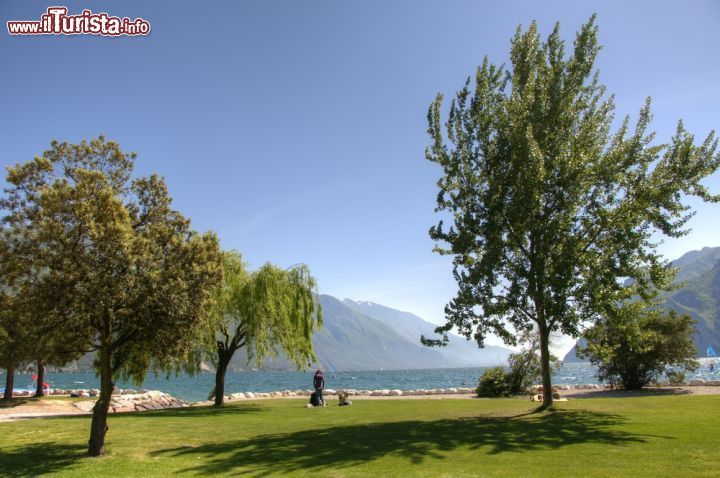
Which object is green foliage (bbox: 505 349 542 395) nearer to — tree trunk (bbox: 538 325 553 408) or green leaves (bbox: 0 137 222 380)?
tree trunk (bbox: 538 325 553 408)

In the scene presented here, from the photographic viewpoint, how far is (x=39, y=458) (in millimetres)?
13516

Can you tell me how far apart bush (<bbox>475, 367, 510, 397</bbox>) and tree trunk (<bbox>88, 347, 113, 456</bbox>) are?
25534mm

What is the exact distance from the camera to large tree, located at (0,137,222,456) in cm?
1295

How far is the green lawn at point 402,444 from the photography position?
1096 cm

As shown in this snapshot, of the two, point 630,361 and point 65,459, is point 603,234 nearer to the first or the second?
point 630,361

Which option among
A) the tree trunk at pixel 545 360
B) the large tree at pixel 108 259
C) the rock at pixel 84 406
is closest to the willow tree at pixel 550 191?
the tree trunk at pixel 545 360

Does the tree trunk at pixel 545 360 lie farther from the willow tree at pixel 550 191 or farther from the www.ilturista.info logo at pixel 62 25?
the www.ilturista.info logo at pixel 62 25

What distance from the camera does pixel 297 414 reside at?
23.8 meters

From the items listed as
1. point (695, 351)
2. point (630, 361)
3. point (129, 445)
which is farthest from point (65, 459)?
point (695, 351)

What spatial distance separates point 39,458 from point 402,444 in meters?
10.5

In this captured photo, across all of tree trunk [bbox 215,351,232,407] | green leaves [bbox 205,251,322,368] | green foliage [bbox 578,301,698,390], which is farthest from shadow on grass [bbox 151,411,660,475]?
green foliage [bbox 578,301,698,390]

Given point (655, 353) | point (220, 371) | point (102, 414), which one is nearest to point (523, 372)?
point (655, 353)

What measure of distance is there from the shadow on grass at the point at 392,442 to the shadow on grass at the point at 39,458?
8.57ft

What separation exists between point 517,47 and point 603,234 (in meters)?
9.56
